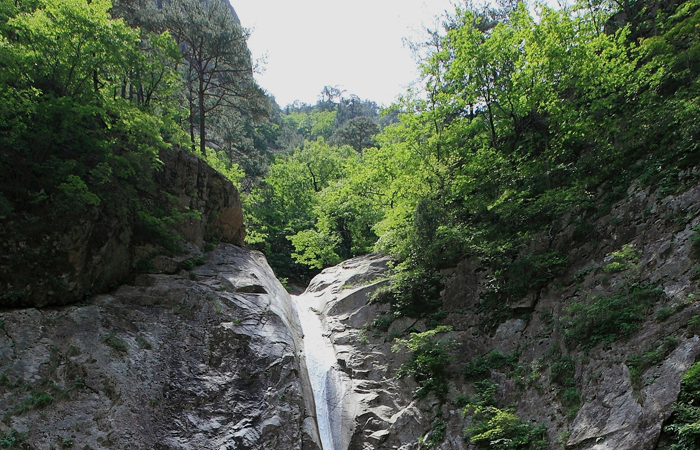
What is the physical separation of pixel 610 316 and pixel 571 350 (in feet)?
4.15

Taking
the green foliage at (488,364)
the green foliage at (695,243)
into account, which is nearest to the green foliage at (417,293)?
the green foliage at (488,364)

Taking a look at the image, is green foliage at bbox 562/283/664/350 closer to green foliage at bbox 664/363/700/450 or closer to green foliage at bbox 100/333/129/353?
green foliage at bbox 664/363/700/450

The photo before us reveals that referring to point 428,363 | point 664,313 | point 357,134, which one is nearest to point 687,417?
point 664,313

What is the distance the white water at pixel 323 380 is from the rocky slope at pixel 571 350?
0.75ft

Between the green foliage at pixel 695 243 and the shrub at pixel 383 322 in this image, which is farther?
the shrub at pixel 383 322

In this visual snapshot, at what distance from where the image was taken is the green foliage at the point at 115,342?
10984 millimetres

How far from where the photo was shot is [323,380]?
14281 mm

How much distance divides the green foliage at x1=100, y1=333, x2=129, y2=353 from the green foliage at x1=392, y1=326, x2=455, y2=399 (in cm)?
788

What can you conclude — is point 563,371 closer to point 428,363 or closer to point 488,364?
point 488,364

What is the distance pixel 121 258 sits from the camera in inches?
541

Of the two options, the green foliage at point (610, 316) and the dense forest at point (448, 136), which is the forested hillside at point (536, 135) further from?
the green foliage at point (610, 316)

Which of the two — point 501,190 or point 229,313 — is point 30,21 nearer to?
point 229,313

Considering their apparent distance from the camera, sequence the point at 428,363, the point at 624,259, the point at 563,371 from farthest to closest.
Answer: the point at 428,363 < the point at 624,259 < the point at 563,371

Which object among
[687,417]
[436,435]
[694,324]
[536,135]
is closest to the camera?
[687,417]
